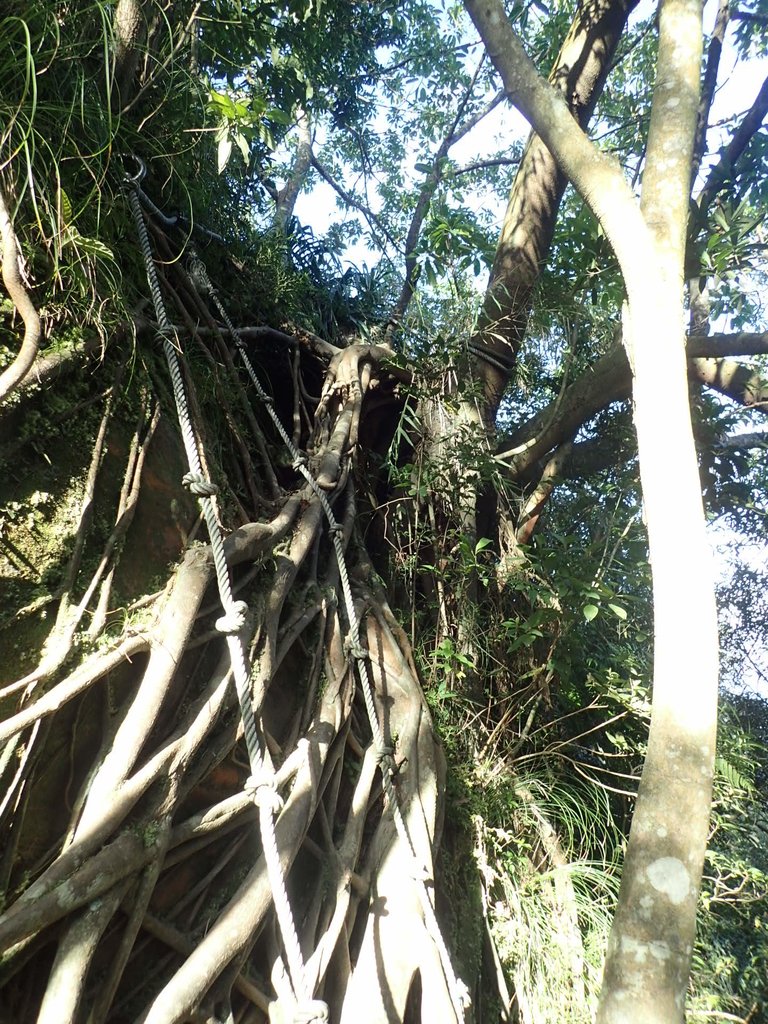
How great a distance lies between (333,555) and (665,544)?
1.22m

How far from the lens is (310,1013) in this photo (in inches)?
43.3

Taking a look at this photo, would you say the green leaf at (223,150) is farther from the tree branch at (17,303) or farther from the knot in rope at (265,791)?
the knot in rope at (265,791)

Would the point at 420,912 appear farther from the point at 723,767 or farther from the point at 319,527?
the point at 723,767

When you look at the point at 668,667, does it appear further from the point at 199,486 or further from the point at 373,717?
the point at 199,486

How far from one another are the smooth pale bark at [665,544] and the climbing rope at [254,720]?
495 millimetres

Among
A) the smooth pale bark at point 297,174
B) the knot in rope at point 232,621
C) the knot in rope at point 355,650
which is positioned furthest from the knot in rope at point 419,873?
the smooth pale bark at point 297,174

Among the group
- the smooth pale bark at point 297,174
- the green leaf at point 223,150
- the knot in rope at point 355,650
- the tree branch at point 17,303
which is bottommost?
the knot in rope at point 355,650

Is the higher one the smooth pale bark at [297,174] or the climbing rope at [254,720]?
the smooth pale bark at [297,174]

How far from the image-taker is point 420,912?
169cm

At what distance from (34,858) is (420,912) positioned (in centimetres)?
92

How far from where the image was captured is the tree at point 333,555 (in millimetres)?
1266

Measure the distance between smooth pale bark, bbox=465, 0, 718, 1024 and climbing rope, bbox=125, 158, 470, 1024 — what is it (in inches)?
19.5

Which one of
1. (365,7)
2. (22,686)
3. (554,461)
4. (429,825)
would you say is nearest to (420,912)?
(429,825)

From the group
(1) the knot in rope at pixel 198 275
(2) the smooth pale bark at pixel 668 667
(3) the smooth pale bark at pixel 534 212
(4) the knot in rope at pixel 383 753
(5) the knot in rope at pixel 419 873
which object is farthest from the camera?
(3) the smooth pale bark at pixel 534 212
